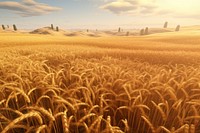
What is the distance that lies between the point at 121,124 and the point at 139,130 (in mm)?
171

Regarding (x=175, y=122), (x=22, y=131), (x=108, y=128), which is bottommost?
(x=22, y=131)

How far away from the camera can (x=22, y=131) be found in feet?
5.29

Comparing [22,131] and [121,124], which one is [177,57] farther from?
[22,131]

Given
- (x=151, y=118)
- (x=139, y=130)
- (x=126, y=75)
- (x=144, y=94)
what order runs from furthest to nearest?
1. (x=126, y=75)
2. (x=144, y=94)
3. (x=151, y=118)
4. (x=139, y=130)

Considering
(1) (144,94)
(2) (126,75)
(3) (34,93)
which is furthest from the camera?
(2) (126,75)

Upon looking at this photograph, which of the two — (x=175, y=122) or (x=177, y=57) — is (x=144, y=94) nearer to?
(x=175, y=122)

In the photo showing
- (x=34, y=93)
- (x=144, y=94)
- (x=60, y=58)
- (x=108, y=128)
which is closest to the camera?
(x=108, y=128)

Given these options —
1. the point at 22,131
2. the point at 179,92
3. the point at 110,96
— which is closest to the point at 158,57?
the point at 179,92

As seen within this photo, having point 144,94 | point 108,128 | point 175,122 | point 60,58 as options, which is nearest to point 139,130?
point 175,122

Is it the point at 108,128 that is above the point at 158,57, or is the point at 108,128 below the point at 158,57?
above

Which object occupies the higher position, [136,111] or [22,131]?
[136,111]

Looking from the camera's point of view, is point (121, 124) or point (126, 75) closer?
point (121, 124)

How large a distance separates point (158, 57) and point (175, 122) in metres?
3.70

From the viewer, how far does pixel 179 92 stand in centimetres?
211
